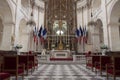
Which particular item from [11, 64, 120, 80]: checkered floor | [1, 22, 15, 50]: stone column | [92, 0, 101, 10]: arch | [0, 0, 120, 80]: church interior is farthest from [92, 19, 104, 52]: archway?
[11, 64, 120, 80]: checkered floor

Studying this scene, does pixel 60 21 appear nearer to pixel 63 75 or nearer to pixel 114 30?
pixel 114 30

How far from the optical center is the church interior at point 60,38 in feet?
22.4

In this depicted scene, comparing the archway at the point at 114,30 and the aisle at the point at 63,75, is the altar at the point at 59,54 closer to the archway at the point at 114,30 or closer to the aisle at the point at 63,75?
the archway at the point at 114,30

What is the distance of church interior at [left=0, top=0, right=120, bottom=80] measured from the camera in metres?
6.81

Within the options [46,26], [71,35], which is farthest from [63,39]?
[46,26]

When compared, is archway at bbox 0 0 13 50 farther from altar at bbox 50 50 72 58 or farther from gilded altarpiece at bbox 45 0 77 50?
gilded altarpiece at bbox 45 0 77 50

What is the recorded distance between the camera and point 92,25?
1808cm

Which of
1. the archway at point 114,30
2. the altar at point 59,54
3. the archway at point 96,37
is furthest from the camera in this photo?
the archway at point 96,37

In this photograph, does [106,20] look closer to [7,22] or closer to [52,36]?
[7,22]

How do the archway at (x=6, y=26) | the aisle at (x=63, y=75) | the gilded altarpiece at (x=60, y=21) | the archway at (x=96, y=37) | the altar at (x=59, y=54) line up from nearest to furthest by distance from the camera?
the aisle at (x=63, y=75) < the archway at (x=6, y=26) < the altar at (x=59, y=54) < the archway at (x=96, y=37) < the gilded altarpiece at (x=60, y=21)

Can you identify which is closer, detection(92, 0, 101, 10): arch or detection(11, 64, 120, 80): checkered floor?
detection(11, 64, 120, 80): checkered floor

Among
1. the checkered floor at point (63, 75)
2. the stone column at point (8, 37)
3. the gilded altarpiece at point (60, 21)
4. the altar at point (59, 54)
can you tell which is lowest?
the checkered floor at point (63, 75)

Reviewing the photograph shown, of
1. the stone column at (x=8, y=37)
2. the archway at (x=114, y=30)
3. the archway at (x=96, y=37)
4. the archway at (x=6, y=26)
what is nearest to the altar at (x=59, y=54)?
the archway at (x=96, y=37)

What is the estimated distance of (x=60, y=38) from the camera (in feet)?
Result: 73.1
